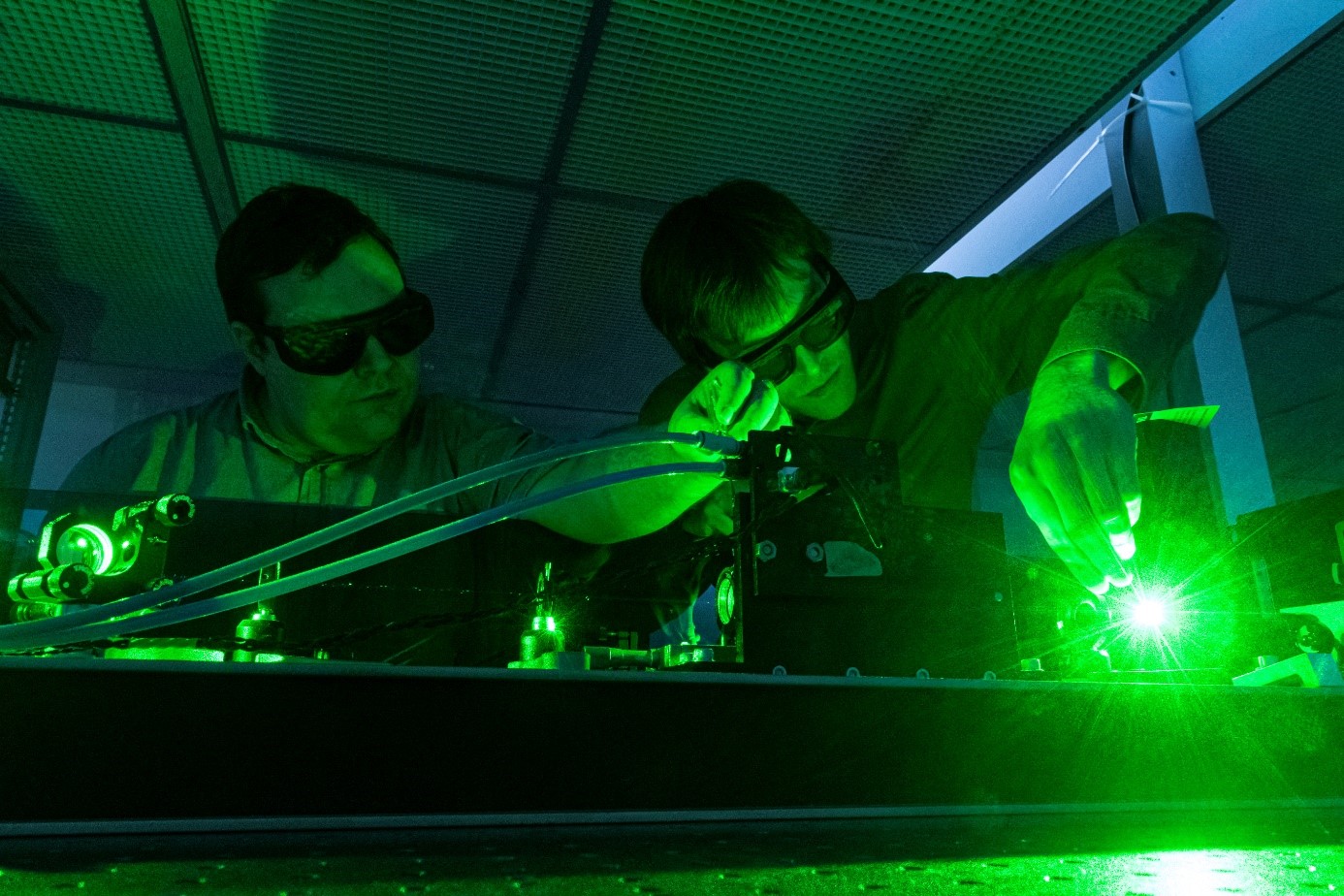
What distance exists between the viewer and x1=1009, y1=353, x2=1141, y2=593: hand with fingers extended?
Answer: 804 millimetres

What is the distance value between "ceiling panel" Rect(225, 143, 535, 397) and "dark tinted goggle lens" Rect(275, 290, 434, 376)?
89 centimetres

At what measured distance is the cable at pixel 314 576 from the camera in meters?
0.58

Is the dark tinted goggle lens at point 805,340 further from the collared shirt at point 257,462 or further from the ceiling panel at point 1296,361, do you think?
the ceiling panel at point 1296,361

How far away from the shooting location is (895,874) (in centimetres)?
45

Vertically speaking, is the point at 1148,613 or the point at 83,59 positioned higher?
the point at 83,59

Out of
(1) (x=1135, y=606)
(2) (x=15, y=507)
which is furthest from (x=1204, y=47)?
(2) (x=15, y=507)

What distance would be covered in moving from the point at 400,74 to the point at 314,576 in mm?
1568

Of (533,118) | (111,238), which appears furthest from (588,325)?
(111,238)

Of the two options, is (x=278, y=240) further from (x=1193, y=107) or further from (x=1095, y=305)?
(x=1193, y=107)

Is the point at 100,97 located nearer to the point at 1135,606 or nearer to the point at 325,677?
the point at 325,677

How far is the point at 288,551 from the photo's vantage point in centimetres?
70

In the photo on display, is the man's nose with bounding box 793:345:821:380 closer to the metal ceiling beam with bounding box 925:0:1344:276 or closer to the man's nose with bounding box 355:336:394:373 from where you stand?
the man's nose with bounding box 355:336:394:373

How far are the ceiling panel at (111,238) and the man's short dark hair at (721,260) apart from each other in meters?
1.44

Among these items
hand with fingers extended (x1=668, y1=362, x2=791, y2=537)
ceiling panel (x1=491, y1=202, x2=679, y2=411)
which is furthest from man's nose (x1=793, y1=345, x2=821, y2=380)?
ceiling panel (x1=491, y1=202, x2=679, y2=411)
